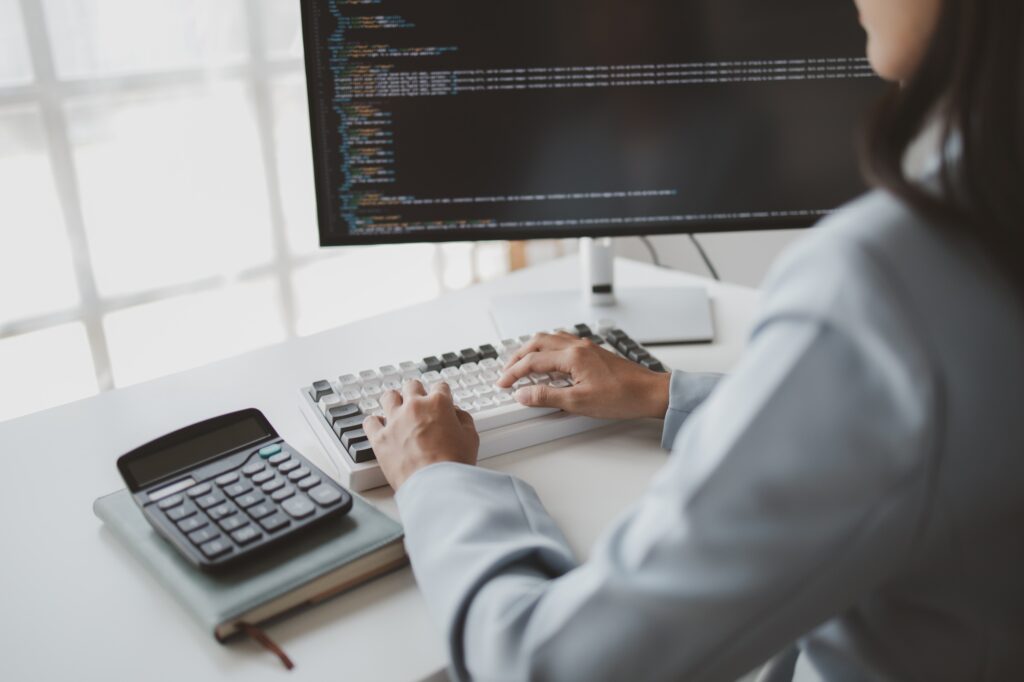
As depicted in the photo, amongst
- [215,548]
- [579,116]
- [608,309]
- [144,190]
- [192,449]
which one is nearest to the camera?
[215,548]

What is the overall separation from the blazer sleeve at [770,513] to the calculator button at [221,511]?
0.88 ft

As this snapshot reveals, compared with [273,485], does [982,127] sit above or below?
above

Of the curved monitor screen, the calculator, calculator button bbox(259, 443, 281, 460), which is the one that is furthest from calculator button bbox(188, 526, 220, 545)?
the curved monitor screen

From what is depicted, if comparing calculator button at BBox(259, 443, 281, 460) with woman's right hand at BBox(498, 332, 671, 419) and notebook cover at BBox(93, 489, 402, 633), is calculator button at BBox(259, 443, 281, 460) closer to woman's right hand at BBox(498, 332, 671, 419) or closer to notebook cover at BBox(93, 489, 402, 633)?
notebook cover at BBox(93, 489, 402, 633)

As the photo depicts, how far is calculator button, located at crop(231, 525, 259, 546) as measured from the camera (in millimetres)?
674

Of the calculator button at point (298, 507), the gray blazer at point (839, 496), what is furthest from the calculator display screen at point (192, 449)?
the gray blazer at point (839, 496)

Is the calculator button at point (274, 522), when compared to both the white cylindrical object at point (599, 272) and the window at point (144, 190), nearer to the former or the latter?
the white cylindrical object at point (599, 272)

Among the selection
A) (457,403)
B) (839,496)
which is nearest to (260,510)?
(457,403)

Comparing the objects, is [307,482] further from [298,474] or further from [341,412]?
[341,412]

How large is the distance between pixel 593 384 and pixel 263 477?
12.8 inches

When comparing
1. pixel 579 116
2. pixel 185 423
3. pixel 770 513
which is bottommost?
pixel 185 423

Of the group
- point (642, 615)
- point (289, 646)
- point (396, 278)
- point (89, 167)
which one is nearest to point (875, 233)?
point (642, 615)

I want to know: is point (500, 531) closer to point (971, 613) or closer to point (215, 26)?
point (971, 613)

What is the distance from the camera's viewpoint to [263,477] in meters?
0.75
